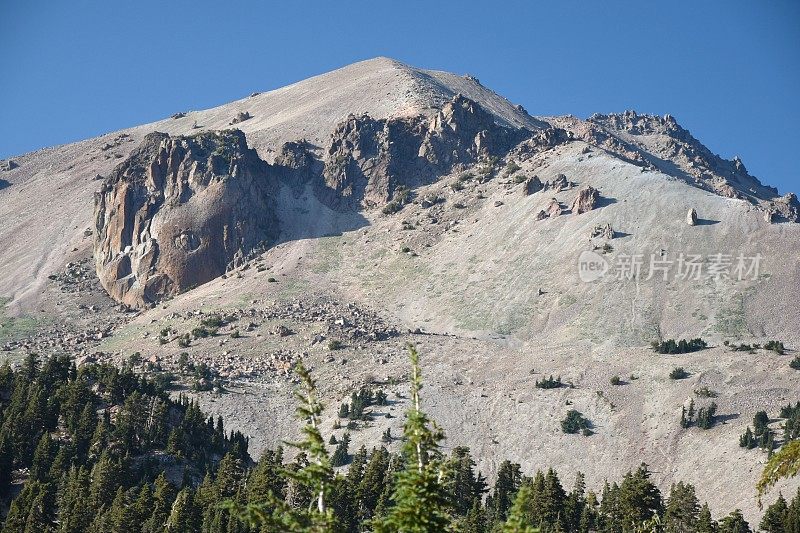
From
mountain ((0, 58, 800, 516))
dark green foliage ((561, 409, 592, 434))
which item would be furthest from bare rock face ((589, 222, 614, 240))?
dark green foliage ((561, 409, 592, 434))

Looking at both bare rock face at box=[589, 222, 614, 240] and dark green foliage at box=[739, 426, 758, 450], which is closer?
dark green foliage at box=[739, 426, 758, 450]

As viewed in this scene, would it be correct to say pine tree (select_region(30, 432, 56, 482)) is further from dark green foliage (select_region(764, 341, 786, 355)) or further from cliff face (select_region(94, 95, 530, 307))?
cliff face (select_region(94, 95, 530, 307))

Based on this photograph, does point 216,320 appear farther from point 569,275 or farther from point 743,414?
point 743,414

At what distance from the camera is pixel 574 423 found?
3241 inches

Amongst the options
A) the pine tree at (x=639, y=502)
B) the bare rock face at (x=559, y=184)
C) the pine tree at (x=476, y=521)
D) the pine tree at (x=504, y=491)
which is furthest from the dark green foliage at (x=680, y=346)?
the bare rock face at (x=559, y=184)

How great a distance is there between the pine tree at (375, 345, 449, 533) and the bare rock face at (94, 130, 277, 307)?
121 metres

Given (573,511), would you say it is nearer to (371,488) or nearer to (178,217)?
(371,488)

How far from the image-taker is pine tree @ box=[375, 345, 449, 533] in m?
15.7

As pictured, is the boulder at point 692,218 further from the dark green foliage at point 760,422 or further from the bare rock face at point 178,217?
the bare rock face at point 178,217

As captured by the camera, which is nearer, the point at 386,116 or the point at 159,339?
the point at 159,339

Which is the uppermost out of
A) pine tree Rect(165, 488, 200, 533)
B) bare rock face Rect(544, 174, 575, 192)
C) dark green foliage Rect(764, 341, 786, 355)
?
bare rock face Rect(544, 174, 575, 192)

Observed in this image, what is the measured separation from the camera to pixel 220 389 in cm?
9294

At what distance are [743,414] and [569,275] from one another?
37.6 m

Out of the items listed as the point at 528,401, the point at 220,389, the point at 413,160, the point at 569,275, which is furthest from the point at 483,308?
the point at 413,160
